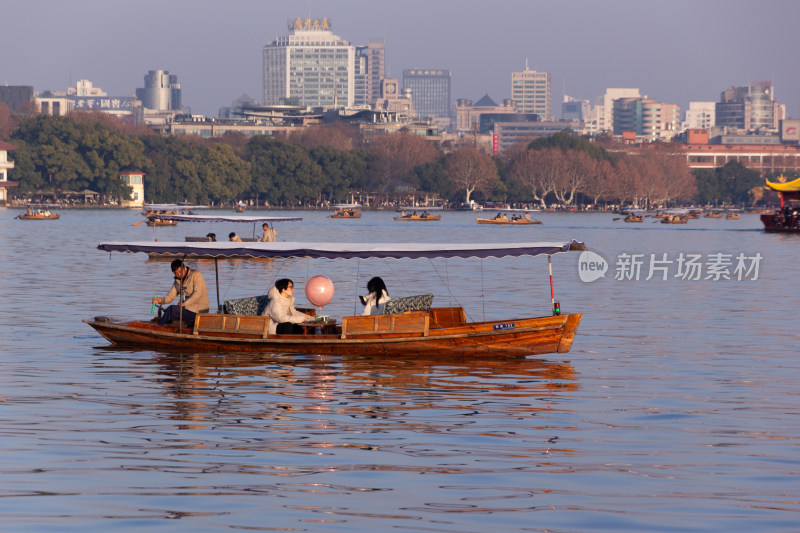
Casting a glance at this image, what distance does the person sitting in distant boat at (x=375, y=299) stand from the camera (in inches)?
894

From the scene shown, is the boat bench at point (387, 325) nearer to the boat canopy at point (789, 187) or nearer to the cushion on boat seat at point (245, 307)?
the cushion on boat seat at point (245, 307)

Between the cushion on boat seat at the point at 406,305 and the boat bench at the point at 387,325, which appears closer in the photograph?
the boat bench at the point at 387,325

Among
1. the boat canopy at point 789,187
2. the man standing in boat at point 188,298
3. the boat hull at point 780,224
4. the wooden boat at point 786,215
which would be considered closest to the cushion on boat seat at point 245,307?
the man standing in boat at point 188,298

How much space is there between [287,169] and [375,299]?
153135mm

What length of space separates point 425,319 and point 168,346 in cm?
477

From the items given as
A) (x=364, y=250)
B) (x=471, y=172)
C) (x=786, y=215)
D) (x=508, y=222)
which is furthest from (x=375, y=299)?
(x=471, y=172)

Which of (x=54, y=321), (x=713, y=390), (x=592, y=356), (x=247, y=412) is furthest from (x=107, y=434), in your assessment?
(x=54, y=321)

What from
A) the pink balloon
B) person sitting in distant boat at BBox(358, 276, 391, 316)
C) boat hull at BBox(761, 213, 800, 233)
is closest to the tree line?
boat hull at BBox(761, 213, 800, 233)

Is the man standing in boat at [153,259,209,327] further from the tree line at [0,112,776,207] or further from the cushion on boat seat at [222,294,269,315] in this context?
the tree line at [0,112,776,207]

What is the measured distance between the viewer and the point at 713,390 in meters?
19.6

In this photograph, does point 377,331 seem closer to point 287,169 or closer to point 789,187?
point 789,187

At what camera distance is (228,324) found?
22766 millimetres

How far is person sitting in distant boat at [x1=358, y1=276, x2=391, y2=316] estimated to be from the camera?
894 inches

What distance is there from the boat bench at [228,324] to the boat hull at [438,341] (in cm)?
7
